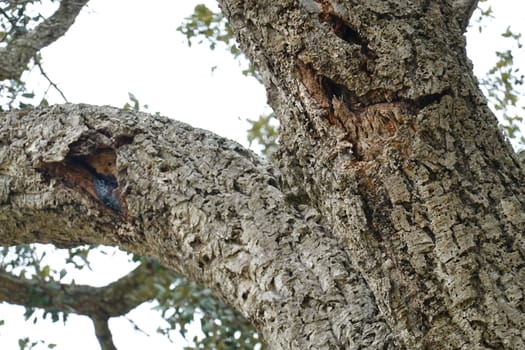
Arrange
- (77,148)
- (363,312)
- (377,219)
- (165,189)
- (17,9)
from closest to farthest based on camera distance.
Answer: (377,219) < (363,312) < (165,189) < (77,148) < (17,9)

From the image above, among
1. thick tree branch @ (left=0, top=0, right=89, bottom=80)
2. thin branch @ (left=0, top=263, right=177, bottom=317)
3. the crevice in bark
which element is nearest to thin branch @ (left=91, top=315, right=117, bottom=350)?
thin branch @ (left=0, top=263, right=177, bottom=317)

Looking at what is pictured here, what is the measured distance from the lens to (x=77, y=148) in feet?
7.43

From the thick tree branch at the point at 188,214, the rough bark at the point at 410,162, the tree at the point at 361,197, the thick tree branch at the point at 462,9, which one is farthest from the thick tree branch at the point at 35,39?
Answer: the thick tree branch at the point at 462,9

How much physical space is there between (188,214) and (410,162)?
811 millimetres

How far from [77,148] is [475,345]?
52.4 inches

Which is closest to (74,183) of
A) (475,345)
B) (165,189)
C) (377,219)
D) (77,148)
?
(77,148)

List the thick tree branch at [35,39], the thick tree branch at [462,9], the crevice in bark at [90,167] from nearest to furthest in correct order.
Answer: the thick tree branch at [462,9] → the crevice in bark at [90,167] → the thick tree branch at [35,39]

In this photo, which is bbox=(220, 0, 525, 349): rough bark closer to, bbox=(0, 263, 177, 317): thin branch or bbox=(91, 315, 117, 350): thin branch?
bbox=(0, 263, 177, 317): thin branch

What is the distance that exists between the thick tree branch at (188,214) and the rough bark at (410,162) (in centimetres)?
31

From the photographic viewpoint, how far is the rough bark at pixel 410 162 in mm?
1285

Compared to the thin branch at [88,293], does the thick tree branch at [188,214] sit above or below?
below

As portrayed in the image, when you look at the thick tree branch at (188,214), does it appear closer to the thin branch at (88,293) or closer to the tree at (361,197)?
the tree at (361,197)

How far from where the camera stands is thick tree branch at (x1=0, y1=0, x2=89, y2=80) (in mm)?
3404

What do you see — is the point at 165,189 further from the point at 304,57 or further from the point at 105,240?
the point at 304,57
